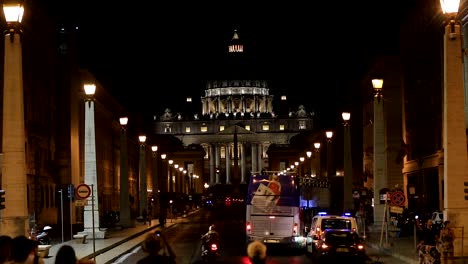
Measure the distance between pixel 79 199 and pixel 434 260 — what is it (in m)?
13.9

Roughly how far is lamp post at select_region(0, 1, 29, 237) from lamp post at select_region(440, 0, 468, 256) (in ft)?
36.6

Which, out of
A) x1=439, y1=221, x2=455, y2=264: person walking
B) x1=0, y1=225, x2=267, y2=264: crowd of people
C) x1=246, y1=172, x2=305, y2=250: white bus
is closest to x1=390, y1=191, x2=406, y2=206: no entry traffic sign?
x1=246, y1=172, x2=305, y2=250: white bus

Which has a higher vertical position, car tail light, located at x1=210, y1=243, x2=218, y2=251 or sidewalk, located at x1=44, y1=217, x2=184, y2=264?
car tail light, located at x1=210, y1=243, x2=218, y2=251

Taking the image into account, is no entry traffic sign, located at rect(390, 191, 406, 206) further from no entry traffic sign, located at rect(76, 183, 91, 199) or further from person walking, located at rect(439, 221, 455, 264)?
no entry traffic sign, located at rect(76, 183, 91, 199)

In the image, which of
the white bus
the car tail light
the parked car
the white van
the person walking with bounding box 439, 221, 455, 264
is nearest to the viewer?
the person walking with bounding box 439, 221, 455, 264

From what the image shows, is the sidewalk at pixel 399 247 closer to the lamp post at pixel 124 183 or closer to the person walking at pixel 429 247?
the person walking at pixel 429 247

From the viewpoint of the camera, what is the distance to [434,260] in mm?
22453

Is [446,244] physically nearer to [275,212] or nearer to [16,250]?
[275,212]

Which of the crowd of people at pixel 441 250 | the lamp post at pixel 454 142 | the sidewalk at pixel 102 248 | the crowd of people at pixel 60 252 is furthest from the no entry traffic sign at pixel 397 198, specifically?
the crowd of people at pixel 60 252

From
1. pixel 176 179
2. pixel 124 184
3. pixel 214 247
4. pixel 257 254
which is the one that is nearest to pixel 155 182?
pixel 124 184

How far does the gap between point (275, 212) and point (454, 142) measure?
1351cm

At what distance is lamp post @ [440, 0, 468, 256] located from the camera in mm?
24078

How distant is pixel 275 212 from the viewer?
36750mm

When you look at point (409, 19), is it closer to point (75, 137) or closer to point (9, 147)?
point (75, 137)
